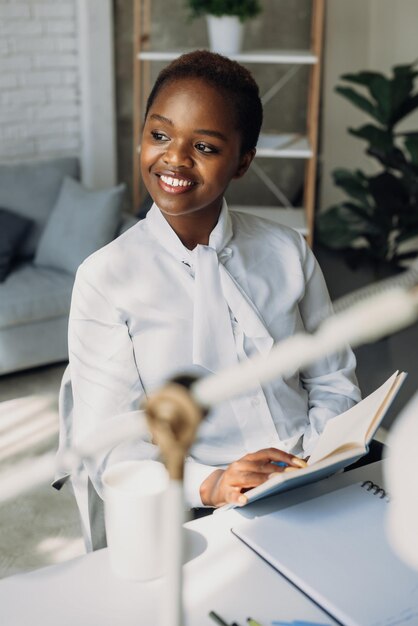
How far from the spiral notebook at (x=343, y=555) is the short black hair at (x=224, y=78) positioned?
0.63m

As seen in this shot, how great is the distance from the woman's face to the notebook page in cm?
43

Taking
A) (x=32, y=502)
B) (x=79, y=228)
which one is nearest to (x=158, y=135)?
(x=32, y=502)

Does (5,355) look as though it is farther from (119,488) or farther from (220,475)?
(119,488)

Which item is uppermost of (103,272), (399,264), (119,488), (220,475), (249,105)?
(249,105)

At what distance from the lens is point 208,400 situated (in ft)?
1.29

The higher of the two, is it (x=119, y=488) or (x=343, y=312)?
(x=343, y=312)

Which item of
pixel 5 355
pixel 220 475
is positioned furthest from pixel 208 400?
pixel 5 355

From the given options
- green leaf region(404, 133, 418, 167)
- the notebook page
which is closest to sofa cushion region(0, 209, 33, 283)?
green leaf region(404, 133, 418, 167)

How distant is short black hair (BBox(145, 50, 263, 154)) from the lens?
1.31 meters

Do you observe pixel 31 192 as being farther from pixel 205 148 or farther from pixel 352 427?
pixel 352 427

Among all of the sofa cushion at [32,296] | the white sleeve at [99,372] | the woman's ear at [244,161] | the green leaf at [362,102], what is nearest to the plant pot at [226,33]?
the green leaf at [362,102]

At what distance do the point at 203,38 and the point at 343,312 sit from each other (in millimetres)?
4236

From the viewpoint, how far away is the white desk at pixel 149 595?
888mm

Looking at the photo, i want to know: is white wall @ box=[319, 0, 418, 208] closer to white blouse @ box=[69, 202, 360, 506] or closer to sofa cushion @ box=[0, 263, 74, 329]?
sofa cushion @ box=[0, 263, 74, 329]
